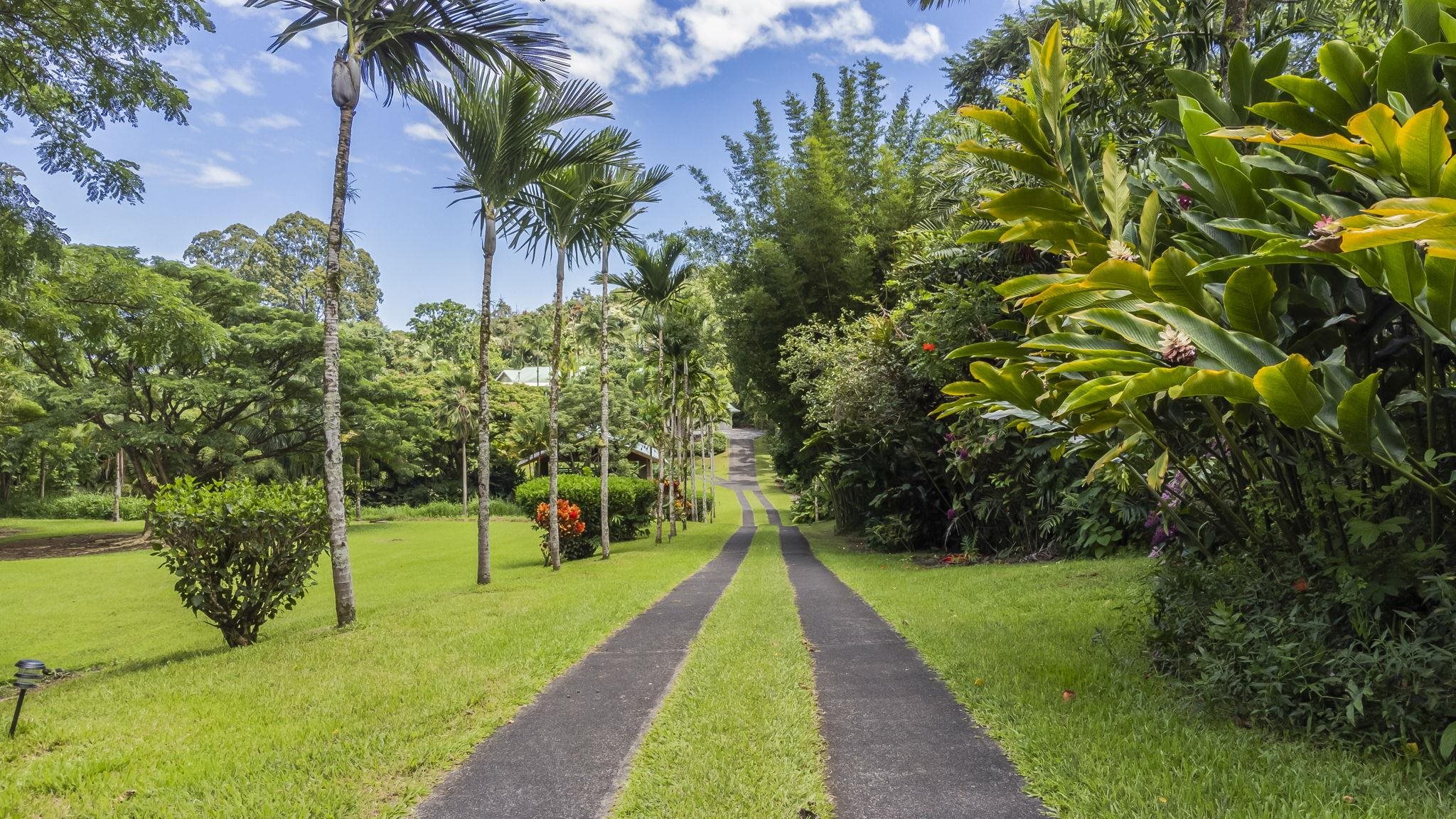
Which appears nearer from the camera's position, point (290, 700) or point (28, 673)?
point (28, 673)

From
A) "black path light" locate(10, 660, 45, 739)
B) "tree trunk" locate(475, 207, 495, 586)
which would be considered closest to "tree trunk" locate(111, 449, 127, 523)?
"tree trunk" locate(475, 207, 495, 586)

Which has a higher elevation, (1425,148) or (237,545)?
(1425,148)

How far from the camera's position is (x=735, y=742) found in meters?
3.34

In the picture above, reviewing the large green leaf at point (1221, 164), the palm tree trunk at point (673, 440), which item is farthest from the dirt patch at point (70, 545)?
the large green leaf at point (1221, 164)

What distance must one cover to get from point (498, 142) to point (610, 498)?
1000cm

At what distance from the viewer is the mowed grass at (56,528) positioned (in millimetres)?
25359

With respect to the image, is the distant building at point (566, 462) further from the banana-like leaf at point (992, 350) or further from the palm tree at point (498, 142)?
the banana-like leaf at point (992, 350)

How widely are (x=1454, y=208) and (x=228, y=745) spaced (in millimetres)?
4969

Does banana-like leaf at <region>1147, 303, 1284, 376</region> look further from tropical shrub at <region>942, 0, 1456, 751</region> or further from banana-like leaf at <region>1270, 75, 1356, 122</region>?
banana-like leaf at <region>1270, 75, 1356, 122</region>

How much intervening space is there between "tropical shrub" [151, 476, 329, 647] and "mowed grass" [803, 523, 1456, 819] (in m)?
5.73

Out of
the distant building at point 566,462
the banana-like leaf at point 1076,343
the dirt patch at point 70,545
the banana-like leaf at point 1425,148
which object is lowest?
the dirt patch at point 70,545

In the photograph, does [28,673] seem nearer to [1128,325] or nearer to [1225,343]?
[1128,325]

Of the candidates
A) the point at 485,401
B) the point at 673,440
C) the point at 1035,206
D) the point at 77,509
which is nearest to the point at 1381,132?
the point at 1035,206

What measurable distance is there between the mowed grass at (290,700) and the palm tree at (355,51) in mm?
1181
